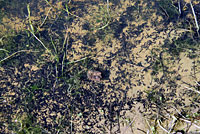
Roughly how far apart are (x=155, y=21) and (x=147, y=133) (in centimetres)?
111

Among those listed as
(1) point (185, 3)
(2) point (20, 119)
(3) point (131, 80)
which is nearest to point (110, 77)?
(3) point (131, 80)

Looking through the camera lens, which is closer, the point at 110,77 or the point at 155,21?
the point at 110,77

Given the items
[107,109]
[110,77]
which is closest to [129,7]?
[110,77]

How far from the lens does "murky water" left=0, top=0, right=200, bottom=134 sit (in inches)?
73.7

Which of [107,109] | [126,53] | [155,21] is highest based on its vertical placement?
[155,21]

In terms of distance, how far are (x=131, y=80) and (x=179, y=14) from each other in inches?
33.9

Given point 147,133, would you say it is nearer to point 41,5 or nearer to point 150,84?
point 150,84

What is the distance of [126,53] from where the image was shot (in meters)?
2.01

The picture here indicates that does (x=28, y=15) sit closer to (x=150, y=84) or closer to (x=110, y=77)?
(x=110, y=77)

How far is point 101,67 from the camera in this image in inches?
78.1

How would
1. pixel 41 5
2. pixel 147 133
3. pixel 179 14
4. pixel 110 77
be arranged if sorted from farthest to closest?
pixel 41 5, pixel 179 14, pixel 110 77, pixel 147 133

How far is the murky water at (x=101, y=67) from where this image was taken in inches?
73.7

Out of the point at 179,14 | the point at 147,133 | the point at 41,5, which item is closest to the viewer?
the point at 147,133

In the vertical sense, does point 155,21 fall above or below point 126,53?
above
